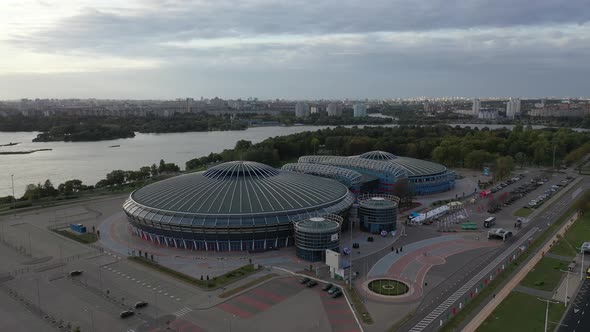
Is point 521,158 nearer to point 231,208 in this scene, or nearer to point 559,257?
point 559,257

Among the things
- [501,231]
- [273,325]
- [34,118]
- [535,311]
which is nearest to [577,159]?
[501,231]

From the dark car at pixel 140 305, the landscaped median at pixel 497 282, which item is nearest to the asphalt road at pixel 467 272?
the landscaped median at pixel 497 282

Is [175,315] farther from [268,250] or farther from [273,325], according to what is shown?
[268,250]

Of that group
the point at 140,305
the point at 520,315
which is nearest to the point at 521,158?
the point at 520,315

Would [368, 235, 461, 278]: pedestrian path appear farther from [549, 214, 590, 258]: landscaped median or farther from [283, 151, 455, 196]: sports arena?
[283, 151, 455, 196]: sports arena

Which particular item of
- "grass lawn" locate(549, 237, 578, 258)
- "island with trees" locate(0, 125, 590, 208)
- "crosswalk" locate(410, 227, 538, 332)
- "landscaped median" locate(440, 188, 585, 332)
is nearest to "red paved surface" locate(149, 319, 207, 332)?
"crosswalk" locate(410, 227, 538, 332)

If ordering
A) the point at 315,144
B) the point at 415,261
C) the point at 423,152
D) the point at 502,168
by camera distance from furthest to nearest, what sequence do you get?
the point at 315,144, the point at 423,152, the point at 502,168, the point at 415,261

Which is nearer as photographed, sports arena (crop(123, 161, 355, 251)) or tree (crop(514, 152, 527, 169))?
sports arena (crop(123, 161, 355, 251))
